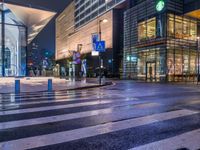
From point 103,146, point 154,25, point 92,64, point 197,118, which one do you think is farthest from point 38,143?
point 92,64

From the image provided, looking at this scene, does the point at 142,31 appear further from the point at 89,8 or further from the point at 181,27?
the point at 89,8

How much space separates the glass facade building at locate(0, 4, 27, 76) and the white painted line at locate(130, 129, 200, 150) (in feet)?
141

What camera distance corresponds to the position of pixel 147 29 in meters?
44.1

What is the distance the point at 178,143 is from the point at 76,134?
2.21 m

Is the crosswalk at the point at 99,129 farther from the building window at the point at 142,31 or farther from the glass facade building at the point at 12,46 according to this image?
the glass facade building at the point at 12,46

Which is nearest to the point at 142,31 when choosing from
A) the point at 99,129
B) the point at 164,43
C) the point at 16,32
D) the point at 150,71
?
the point at 164,43

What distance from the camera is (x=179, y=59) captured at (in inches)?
1622

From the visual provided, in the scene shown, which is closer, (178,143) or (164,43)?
(178,143)

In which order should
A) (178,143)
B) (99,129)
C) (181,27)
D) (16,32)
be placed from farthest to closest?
(16,32) → (181,27) → (99,129) → (178,143)

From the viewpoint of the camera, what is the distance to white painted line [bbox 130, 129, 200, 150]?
478cm

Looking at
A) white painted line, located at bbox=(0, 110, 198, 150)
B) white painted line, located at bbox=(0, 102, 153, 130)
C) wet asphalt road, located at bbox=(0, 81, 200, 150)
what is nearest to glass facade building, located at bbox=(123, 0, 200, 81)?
white painted line, located at bbox=(0, 102, 153, 130)

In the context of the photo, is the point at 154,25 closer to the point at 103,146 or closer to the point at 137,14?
the point at 137,14

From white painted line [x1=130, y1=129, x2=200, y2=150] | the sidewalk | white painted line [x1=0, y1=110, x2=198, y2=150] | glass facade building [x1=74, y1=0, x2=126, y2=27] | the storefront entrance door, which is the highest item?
glass facade building [x1=74, y1=0, x2=126, y2=27]

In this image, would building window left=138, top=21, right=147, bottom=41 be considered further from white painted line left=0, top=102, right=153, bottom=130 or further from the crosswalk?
→ white painted line left=0, top=102, right=153, bottom=130
